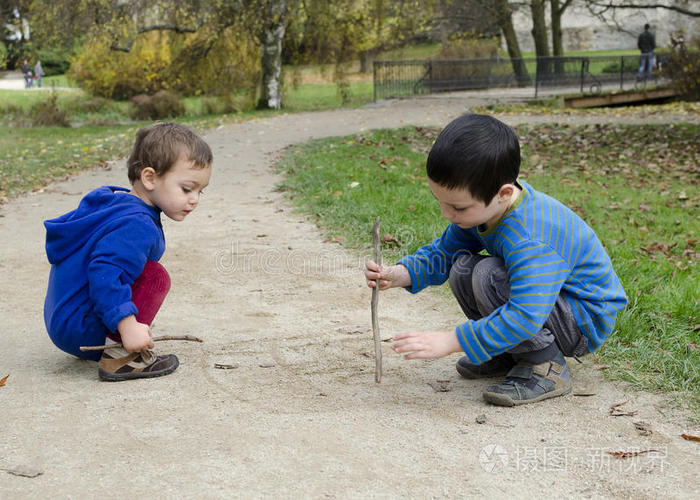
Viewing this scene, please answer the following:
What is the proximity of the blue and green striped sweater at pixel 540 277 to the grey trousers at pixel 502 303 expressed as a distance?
4 centimetres

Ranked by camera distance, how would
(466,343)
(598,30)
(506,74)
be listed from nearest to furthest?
1. (466,343)
2. (506,74)
3. (598,30)

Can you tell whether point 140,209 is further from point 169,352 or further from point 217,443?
point 217,443

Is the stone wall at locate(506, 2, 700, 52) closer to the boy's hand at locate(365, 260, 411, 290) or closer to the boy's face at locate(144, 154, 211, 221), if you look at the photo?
the boy's hand at locate(365, 260, 411, 290)

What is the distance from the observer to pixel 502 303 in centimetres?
278

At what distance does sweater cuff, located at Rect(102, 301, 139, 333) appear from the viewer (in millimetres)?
2875

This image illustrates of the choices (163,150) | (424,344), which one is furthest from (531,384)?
(163,150)

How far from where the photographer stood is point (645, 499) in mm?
2172

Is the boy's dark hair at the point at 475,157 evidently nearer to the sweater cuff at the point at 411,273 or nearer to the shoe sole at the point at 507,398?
the sweater cuff at the point at 411,273

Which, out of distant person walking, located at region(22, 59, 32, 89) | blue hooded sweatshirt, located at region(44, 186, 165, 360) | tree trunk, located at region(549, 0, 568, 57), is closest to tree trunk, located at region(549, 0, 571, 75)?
tree trunk, located at region(549, 0, 568, 57)

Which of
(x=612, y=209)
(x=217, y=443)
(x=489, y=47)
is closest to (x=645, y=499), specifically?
(x=217, y=443)

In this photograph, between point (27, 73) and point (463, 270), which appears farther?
point (27, 73)

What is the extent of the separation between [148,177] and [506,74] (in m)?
22.3

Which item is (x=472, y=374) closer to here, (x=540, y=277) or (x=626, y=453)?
(x=540, y=277)

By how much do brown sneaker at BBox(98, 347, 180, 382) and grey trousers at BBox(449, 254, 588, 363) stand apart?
4.27 ft
